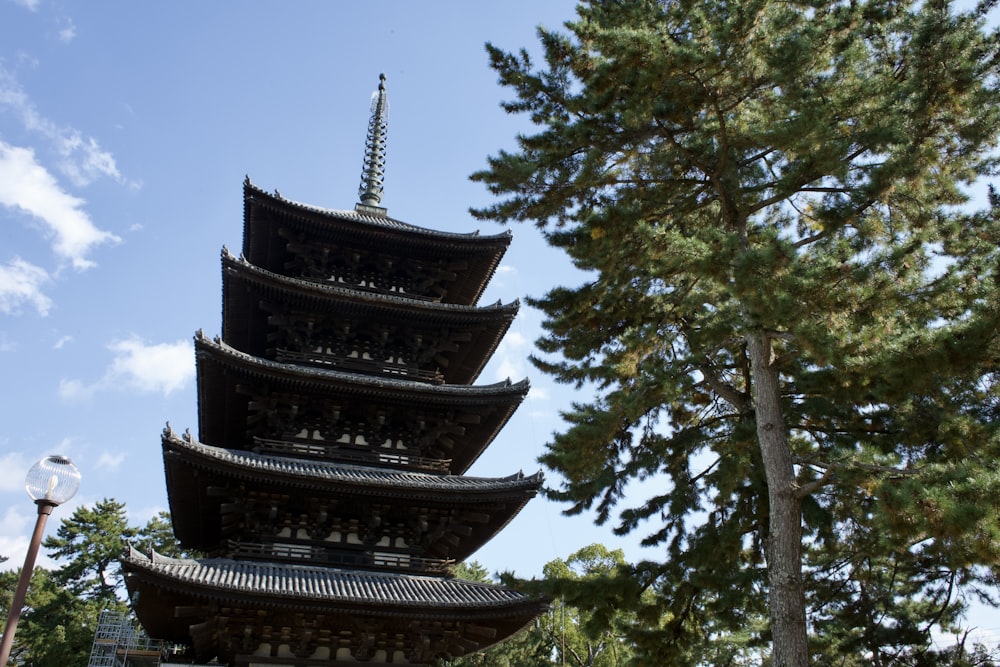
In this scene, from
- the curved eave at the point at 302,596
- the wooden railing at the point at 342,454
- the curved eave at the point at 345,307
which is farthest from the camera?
the curved eave at the point at 345,307

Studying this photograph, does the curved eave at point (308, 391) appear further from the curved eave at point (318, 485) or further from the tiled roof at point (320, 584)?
the tiled roof at point (320, 584)

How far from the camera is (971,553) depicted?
6.81m

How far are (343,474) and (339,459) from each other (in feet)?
3.85

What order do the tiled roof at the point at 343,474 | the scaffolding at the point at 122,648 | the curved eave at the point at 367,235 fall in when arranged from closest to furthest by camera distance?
the tiled roof at the point at 343,474 < the curved eave at the point at 367,235 < the scaffolding at the point at 122,648

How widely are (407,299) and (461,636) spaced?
7.42 meters

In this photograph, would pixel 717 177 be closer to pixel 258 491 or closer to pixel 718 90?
pixel 718 90

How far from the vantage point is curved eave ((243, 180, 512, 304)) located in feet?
55.7

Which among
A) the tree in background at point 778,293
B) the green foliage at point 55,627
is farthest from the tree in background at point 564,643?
the green foliage at point 55,627

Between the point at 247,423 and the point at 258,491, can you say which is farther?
the point at 247,423

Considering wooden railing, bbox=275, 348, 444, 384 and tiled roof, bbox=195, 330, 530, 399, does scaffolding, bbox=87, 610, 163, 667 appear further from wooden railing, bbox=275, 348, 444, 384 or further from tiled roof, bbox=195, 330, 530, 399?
tiled roof, bbox=195, 330, 530, 399

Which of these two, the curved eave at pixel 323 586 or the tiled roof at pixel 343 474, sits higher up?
the tiled roof at pixel 343 474

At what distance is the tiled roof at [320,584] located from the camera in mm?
11570

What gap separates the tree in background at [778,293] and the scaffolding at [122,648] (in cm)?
1873

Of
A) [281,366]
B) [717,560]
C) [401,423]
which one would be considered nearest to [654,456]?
[717,560]
